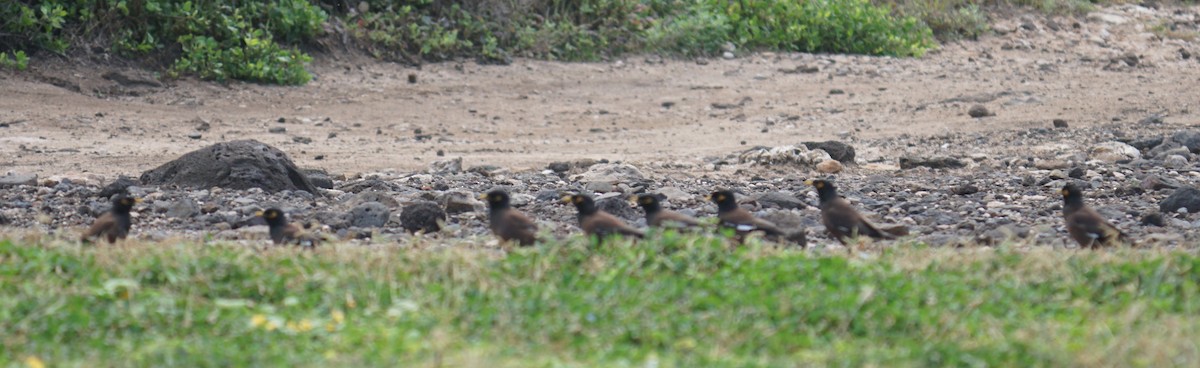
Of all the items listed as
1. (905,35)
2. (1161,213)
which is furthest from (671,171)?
(905,35)

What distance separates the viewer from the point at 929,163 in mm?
11562

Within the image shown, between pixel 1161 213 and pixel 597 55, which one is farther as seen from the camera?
pixel 597 55

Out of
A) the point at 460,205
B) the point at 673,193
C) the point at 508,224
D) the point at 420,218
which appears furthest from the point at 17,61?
the point at 508,224

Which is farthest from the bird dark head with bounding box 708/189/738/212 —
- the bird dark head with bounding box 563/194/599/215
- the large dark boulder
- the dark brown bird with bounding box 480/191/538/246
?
the large dark boulder

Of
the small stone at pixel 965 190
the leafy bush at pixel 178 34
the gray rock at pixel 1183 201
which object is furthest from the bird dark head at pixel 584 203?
the leafy bush at pixel 178 34

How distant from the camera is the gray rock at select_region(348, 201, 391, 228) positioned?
8.32 metres

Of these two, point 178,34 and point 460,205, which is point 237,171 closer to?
point 460,205

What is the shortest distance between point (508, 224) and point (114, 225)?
5.98 feet

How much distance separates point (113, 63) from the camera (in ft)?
46.8

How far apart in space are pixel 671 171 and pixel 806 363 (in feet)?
22.5

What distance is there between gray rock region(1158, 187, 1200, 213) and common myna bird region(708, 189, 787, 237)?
113 inches

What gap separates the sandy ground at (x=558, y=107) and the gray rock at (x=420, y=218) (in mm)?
3389

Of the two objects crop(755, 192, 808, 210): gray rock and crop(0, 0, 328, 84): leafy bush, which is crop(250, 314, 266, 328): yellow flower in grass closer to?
crop(755, 192, 808, 210): gray rock

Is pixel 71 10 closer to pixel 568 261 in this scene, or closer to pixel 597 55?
pixel 597 55
